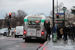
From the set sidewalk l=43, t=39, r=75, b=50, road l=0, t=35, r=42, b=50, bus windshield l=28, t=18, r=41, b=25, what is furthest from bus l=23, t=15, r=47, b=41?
sidewalk l=43, t=39, r=75, b=50

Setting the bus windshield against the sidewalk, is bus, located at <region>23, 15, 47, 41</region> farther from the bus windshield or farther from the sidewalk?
the sidewalk

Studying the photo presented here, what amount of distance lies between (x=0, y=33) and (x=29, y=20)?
20631 mm

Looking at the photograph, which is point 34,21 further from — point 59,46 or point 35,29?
point 59,46

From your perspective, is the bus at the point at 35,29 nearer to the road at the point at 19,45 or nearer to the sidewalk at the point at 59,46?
the road at the point at 19,45

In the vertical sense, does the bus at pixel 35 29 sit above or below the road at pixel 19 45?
above

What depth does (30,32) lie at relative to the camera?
19000mm

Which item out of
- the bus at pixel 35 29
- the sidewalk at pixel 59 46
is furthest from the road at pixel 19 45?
the sidewalk at pixel 59 46

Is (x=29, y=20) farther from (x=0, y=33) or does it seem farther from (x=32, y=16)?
(x=0, y=33)

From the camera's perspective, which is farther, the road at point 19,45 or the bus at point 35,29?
the bus at point 35,29

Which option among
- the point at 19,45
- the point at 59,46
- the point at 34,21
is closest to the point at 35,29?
the point at 34,21

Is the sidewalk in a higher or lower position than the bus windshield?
lower

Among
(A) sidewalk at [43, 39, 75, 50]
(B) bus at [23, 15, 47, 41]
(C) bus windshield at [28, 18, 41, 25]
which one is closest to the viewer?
(A) sidewalk at [43, 39, 75, 50]

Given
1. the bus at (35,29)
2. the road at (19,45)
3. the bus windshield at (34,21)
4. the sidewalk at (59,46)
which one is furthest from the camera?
the bus windshield at (34,21)

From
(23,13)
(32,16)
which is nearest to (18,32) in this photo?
(32,16)
